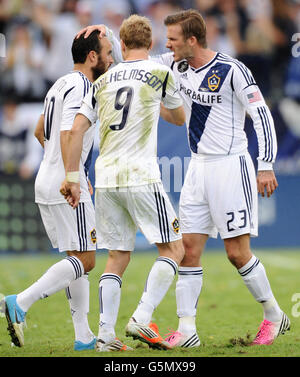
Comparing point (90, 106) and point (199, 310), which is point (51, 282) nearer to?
point (90, 106)

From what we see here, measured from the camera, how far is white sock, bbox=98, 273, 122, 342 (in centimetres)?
575

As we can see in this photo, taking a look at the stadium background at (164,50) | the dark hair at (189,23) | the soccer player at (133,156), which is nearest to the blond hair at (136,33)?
the soccer player at (133,156)

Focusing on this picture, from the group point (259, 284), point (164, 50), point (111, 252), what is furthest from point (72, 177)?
point (164, 50)

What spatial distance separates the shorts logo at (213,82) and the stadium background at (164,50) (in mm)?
7577

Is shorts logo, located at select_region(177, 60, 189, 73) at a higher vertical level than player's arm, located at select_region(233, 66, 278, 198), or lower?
higher

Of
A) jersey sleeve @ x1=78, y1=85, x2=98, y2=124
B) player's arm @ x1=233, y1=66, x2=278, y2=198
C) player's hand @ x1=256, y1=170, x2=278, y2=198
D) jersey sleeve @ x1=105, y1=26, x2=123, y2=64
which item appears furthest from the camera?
jersey sleeve @ x1=105, y1=26, x2=123, y2=64

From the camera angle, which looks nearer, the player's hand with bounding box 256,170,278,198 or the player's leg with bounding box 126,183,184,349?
the player's leg with bounding box 126,183,184,349

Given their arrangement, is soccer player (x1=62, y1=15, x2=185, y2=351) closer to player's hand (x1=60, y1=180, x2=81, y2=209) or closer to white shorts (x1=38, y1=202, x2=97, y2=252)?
player's hand (x1=60, y1=180, x2=81, y2=209)

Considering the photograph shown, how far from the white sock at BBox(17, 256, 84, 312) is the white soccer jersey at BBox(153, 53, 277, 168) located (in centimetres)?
133

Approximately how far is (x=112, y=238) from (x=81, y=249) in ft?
1.15

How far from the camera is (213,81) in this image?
6262 mm

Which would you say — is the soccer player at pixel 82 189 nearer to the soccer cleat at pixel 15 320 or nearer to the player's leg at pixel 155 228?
the soccer cleat at pixel 15 320

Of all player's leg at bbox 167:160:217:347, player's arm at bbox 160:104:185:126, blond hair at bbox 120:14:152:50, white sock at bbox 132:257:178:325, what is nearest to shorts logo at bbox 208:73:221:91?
player's arm at bbox 160:104:185:126
